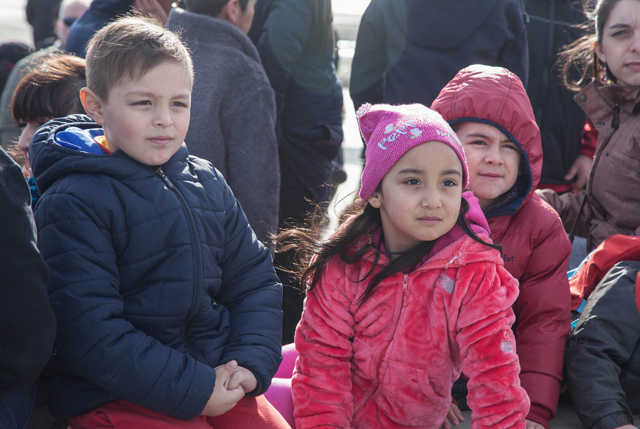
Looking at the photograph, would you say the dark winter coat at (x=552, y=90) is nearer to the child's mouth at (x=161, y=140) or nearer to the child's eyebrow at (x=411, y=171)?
the child's eyebrow at (x=411, y=171)

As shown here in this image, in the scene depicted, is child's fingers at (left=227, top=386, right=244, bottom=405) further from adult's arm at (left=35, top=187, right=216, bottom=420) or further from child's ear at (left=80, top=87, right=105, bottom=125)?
child's ear at (left=80, top=87, right=105, bottom=125)

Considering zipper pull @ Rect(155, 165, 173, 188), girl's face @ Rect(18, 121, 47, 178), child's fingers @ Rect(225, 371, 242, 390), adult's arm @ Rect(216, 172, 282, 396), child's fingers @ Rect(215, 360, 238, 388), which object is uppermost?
zipper pull @ Rect(155, 165, 173, 188)

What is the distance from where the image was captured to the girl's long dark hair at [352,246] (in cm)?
189

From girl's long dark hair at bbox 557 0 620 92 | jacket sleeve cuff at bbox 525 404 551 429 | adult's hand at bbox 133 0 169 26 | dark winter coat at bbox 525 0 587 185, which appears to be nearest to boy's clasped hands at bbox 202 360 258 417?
jacket sleeve cuff at bbox 525 404 551 429

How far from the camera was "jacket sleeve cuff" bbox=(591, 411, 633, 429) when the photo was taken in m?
2.02

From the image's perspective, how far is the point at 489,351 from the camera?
175 cm

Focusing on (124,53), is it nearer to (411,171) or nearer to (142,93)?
(142,93)

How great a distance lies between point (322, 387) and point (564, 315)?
1.05 metres

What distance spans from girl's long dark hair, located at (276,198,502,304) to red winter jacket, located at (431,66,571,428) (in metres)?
0.51

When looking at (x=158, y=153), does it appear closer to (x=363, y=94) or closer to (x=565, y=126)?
(x=363, y=94)

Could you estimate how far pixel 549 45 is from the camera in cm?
353

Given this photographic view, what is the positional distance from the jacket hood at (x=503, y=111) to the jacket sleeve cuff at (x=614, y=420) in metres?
0.83

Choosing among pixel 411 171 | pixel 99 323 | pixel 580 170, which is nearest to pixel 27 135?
pixel 99 323

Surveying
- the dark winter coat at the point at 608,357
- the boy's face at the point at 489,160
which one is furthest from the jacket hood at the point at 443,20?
the dark winter coat at the point at 608,357
